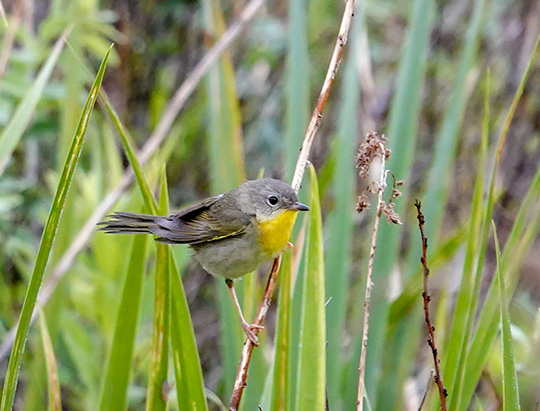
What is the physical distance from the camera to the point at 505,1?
15.8ft

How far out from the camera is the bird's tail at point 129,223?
202 cm

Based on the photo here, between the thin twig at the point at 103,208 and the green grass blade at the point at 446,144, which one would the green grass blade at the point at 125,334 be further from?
the green grass blade at the point at 446,144

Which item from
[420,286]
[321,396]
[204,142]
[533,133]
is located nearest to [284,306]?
[321,396]

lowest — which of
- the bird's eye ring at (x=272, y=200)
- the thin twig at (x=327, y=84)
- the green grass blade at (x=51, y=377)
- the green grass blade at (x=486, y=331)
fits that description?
the green grass blade at (x=51, y=377)

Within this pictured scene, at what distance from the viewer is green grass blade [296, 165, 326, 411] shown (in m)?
1.57

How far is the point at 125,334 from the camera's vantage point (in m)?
1.87

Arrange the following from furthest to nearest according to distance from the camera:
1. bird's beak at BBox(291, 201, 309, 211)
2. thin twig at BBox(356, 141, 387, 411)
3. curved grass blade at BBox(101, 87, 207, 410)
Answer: bird's beak at BBox(291, 201, 309, 211), curved grass blade at BBox(101, 87, 207, 410), thin twig at BBox(356, 141, 387, 411)

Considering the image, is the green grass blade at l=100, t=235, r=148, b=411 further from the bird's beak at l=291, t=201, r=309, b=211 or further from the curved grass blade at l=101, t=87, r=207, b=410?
the bird's beak at l=291, t=201, r=309, b=211

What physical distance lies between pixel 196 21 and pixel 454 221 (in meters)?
2.33

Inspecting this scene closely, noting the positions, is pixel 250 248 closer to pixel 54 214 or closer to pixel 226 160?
pixel 226 160

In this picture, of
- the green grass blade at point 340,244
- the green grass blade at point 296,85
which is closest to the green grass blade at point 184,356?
the green grass blade at point 340,244

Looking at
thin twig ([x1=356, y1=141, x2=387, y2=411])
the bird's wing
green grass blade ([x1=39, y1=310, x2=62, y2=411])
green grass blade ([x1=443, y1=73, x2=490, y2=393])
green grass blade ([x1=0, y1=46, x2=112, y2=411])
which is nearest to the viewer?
green grass blade ([x1=0, y1=46, x2=112, y2=411])

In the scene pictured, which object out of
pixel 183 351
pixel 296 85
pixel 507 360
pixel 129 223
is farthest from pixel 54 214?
pixel 296 85

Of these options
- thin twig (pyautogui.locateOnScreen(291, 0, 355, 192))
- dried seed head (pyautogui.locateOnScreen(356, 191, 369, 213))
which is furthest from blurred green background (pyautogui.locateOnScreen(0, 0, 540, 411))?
thin twig (pyautogui.locateOnScreen(291, 0, 355, 192))
